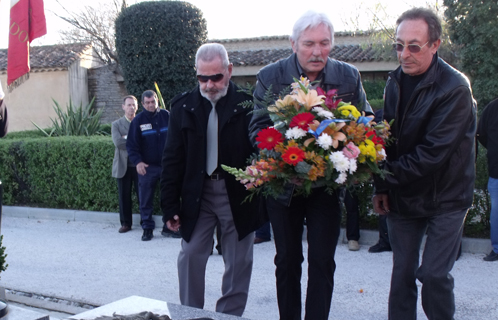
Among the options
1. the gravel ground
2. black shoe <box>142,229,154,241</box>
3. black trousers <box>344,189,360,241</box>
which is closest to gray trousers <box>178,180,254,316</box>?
the gravel ground

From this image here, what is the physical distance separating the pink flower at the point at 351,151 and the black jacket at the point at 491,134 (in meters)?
3.78

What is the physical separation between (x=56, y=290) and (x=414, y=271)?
12.3 ft

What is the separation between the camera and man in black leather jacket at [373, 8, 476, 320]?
3252 mm

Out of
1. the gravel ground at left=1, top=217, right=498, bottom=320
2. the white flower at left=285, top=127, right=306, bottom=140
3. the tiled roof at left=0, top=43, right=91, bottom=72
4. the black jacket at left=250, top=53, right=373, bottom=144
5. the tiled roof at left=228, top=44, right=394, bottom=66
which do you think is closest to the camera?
the white flower at left=285, top=127, right=306, bottom=140

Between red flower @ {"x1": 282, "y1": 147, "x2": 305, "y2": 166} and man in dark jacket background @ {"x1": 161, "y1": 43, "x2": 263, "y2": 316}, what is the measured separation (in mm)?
1047

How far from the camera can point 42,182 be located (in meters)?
10.5

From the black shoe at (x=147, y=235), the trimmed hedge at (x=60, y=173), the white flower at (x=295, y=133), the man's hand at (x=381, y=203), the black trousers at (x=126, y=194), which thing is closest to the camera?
the white flower at (x=295, y=133)

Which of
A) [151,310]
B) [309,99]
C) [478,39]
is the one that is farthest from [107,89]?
[309,99]

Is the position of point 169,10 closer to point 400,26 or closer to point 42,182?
point 42,182

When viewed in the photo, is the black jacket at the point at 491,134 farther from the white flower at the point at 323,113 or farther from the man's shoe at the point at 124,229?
the man's shoe at the point at 124,229

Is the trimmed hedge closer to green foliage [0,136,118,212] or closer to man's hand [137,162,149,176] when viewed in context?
green foliage [0,136,118,212]

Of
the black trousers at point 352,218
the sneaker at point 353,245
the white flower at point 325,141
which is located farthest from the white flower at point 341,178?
the sneaker at point 353,245

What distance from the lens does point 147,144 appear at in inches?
322

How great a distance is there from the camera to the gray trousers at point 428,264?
3334 mm
